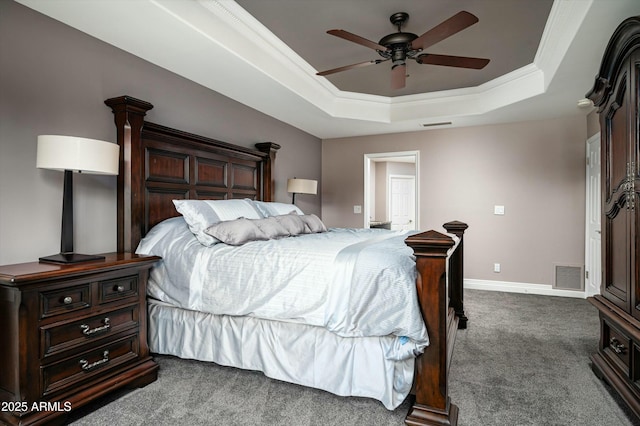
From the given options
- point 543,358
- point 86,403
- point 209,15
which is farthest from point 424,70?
point 86,403

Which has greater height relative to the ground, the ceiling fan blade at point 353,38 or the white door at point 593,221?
the ceiling fan blade at point 353,38

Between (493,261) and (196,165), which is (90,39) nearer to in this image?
(196,165)

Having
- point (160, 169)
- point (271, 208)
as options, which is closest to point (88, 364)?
point (160, 169)

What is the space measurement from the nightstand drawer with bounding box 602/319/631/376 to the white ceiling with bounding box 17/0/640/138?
1954mm

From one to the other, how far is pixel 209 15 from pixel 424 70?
237 cm

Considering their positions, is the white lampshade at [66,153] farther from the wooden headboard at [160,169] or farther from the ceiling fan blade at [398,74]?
the ceiling fan blade at [398,74]

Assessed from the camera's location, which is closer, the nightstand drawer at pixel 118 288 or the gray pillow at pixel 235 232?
the nightstand drawer at pixel 118 288

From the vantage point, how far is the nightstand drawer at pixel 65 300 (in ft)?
5.44

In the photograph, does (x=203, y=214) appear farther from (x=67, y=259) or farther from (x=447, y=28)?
(x=447, y=28)

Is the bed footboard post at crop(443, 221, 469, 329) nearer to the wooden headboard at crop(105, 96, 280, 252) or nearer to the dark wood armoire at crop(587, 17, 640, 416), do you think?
the dark wood armoire at crop(587, 17, 640, 416)

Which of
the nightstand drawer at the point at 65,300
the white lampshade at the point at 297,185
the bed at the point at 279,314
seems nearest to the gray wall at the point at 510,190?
the white lampshade at the point at 297,185

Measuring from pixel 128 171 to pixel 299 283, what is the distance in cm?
155

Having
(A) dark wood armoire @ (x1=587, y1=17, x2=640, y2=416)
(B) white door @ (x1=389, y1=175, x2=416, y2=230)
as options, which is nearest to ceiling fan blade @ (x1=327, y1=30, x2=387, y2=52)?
(A) dark wood armoire @ (x1=587, y1=17, x2=640, y2=416)

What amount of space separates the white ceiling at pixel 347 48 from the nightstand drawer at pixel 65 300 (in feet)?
5.52
